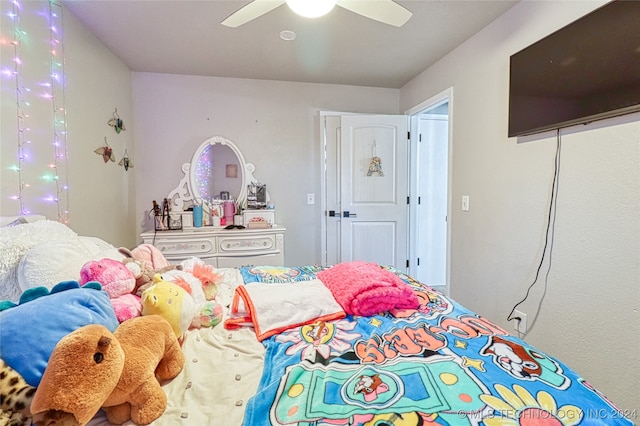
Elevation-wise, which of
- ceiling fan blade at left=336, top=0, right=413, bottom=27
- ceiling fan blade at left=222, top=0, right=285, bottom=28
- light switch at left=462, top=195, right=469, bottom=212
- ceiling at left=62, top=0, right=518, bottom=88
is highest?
ceiling at left=62, top=0, right=518, bottom=88

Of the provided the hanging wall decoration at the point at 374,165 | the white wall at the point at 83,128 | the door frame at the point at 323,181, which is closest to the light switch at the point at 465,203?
the hanging wall decoration at the point at 374,165

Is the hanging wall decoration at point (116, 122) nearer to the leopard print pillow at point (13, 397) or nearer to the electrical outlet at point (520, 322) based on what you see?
the leopard print pillow at point (13, 397)

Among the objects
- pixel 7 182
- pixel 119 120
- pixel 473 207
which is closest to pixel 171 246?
pixel 119 120

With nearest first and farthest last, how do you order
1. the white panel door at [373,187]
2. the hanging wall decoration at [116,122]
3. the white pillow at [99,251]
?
the white pillow at [99,251], the hanging wall decoration at [116,122], the white panel door at [373,187]

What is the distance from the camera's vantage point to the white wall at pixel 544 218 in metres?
1.42

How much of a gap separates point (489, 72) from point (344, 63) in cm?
123

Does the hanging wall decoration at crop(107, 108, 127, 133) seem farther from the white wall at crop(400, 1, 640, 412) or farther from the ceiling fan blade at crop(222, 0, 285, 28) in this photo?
the white wall at crop(400, 1, 640, 412)

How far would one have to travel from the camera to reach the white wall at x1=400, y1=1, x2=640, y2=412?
1.42m

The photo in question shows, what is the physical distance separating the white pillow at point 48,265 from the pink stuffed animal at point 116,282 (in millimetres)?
53

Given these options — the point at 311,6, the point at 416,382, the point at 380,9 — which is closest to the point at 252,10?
the point at 311,6

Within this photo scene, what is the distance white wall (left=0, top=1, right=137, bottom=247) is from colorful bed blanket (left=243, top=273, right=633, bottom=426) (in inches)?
64.5

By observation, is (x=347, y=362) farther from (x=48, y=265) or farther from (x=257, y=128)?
(x=257, y=128)

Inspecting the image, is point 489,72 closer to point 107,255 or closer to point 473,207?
point 473,207

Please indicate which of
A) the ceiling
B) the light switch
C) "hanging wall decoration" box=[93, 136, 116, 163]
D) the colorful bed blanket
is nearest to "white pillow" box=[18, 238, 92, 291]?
the colorful bed blanket
